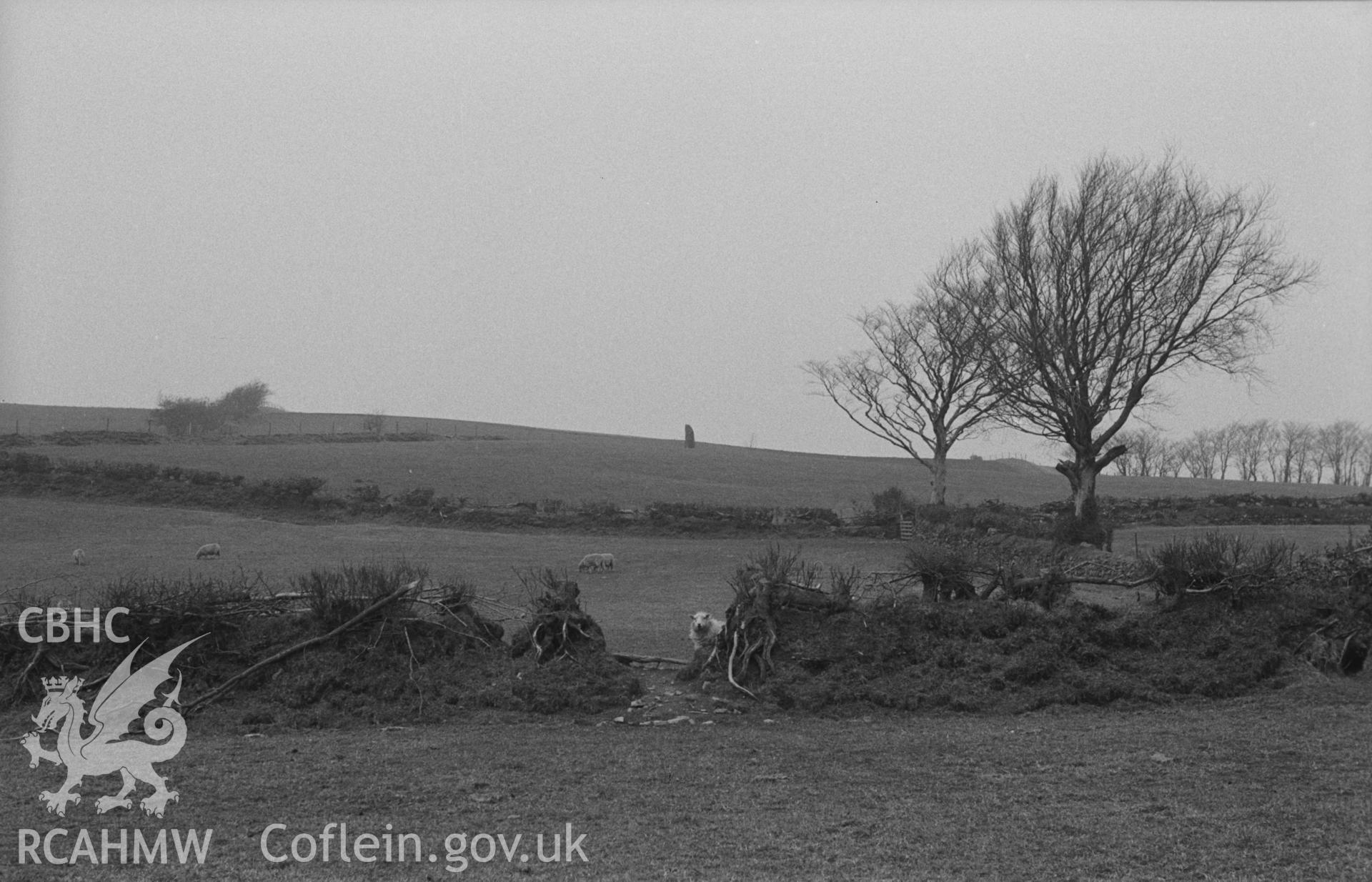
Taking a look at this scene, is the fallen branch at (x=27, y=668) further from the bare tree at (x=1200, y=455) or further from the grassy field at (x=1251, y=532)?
the bare tree at (x=1200, y=455)

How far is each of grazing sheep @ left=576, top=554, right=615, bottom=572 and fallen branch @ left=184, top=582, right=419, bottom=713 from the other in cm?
1237

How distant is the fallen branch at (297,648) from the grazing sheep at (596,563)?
12.4 metres

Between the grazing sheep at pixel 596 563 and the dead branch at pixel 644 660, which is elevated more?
the dead branch at pixel 644 660

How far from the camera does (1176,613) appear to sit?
10.9m

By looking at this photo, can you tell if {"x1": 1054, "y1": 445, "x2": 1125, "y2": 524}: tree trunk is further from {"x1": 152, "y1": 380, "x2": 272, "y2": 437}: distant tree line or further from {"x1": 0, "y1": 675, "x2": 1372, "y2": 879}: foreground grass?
{"x1": 152, "y1": 380, "x2": 272, "y2": 437}: distant tree line

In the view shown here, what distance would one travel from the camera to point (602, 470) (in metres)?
54.2

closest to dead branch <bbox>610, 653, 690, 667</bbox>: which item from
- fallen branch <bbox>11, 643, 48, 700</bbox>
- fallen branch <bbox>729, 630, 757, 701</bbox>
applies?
fallen branch <bbox>729, 630, 757, 701</bbox>

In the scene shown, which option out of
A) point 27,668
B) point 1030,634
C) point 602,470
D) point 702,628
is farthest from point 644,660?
point 602,470

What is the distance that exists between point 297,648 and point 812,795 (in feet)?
17.5

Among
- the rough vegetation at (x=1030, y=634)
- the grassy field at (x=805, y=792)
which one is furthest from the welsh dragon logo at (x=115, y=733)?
the rough vegetation at (x=1030, y=634)

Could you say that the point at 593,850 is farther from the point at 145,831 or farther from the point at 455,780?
the point at 145,831

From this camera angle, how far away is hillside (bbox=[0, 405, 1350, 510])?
4328 centimetres

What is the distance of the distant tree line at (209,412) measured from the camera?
70.9 metres

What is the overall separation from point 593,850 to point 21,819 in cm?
343
